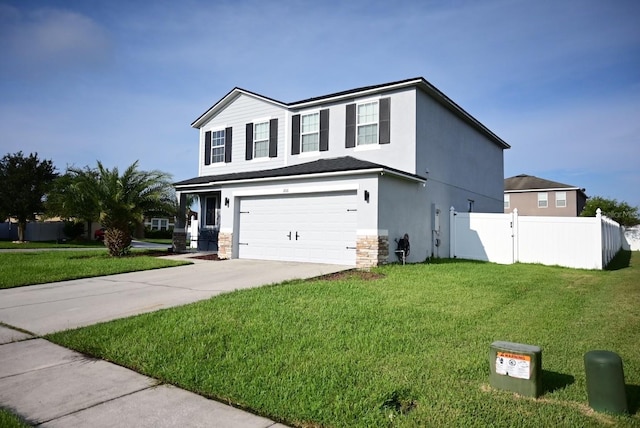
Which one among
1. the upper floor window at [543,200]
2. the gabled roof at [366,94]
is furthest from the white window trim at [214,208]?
the upper floor window at [543,200]

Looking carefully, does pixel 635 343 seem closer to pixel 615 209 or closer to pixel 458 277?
pixel 458 277

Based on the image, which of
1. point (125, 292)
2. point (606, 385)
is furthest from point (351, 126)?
point (606, 385)

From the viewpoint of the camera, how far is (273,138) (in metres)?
17.6

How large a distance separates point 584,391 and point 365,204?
29.2ft

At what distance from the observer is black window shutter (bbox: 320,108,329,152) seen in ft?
52.7

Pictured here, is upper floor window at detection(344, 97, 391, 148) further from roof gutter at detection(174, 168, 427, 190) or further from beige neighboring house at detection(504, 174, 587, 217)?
beige neighboring house at detection(504, 174, 587, 217)

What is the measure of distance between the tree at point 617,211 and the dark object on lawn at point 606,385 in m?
35.3

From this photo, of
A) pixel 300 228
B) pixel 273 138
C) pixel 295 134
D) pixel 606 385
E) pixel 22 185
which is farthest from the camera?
pixel 22 185

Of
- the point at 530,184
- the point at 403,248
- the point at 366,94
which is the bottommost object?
the point at 403,248

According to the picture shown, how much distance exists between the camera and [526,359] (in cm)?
367

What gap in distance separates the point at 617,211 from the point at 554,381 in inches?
1419

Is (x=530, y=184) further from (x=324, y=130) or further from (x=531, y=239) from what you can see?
(x=324, y=130)

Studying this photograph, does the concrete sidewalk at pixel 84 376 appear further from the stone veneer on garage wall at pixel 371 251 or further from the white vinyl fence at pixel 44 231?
the white vinyl fence at pixel 44 231

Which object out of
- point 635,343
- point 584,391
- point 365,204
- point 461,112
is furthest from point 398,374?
point 461,112
